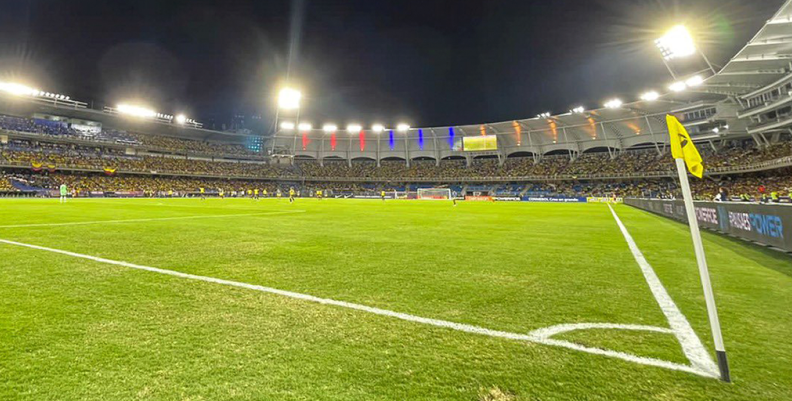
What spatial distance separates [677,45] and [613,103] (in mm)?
17152

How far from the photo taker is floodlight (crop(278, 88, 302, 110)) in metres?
60.5

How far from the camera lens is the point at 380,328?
9.21ft

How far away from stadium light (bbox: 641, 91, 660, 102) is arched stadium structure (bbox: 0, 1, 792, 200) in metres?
0.98

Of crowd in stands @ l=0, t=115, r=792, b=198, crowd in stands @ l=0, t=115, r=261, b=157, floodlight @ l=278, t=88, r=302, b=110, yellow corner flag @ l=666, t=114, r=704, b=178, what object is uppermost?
floodlight @ l=278, t=88, r=302, b=110

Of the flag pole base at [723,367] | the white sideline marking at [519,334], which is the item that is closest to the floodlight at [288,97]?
the white sideline marking at [519,334]

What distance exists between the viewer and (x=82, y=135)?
195ft

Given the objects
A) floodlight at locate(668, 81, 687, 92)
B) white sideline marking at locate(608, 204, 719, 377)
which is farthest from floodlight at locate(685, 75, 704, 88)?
white sideline marking at locate(608, 204, 719, 377)

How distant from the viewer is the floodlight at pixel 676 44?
125 ft

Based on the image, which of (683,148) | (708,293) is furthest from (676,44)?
(708,293)

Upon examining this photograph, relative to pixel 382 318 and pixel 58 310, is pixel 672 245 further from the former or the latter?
pixel 58 310

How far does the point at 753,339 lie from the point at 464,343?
7.85 feet

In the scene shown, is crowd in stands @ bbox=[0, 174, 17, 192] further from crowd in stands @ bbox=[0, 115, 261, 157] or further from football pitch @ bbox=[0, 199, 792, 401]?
football pitch @ bbox=[0, 199, 792, 401]

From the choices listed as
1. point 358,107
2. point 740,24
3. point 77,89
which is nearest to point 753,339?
point 740,24

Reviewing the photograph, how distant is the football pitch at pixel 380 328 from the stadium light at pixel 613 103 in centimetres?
5880
